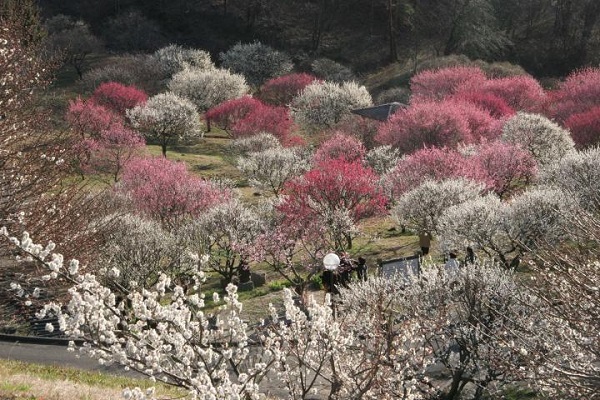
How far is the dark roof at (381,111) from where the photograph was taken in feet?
161

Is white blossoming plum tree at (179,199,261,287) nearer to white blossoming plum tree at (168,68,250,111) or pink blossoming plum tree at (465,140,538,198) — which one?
pink blossoming plum tree at (465,140,538,198)

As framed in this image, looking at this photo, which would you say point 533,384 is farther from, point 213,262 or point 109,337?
point 213,262

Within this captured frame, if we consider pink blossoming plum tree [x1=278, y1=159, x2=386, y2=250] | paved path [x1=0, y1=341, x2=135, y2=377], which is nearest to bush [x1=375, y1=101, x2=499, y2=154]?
pink blossoming plum tree [x1=278, y1=159, x2=386, y2=250]

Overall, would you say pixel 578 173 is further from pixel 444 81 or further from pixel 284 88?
pixel 284 88

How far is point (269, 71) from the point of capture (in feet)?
260

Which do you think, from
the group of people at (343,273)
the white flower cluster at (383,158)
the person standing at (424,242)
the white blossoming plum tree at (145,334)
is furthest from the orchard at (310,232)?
the group of people at (343,273)

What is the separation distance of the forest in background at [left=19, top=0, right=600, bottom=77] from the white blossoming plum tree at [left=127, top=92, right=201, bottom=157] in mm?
32733

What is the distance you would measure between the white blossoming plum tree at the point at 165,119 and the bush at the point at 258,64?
25099 millimetres

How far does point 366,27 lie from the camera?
9212cm

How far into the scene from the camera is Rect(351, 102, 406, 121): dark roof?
49.0 meters

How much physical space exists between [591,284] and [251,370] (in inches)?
227

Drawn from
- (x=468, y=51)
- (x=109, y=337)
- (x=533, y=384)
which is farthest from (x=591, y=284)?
(x=468, y=51)

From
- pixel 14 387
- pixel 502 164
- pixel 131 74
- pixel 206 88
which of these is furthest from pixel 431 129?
pixel 131 74

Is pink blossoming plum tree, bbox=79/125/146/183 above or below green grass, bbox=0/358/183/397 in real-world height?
above
